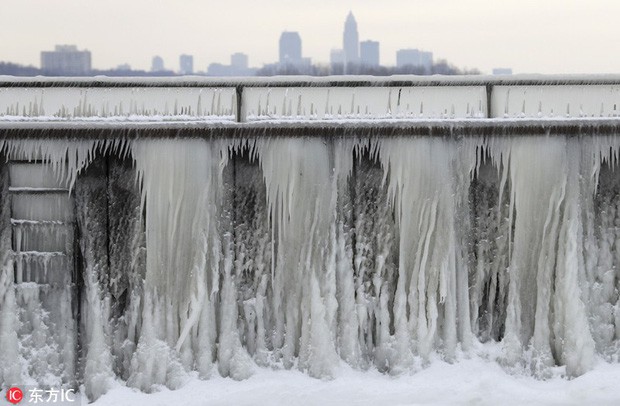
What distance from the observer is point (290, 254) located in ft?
18.2

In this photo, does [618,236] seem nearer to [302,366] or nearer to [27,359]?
[302,366]

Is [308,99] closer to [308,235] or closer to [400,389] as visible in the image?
[308,235]

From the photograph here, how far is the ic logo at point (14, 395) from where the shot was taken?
548cm

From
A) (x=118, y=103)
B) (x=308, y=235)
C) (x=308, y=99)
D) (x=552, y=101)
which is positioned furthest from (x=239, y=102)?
(x=552, y=101)

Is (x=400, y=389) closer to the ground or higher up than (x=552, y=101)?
closer to the ground

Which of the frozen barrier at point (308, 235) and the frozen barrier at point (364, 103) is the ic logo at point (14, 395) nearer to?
the frozen barrier at point (308, 235)

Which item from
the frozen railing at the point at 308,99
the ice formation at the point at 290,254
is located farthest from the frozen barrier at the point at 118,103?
the ice formation at the point at 290,254

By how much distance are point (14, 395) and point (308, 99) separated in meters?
2.57

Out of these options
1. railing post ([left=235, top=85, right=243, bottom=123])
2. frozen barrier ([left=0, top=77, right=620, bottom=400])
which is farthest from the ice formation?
railing post ([left=235, top=85, right=243, bottom=123])

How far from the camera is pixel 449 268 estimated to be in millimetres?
5617

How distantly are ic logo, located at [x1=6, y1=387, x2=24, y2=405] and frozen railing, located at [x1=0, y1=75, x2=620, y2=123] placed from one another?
5.50 ft

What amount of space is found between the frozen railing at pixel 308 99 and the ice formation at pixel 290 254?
0.60 feet
